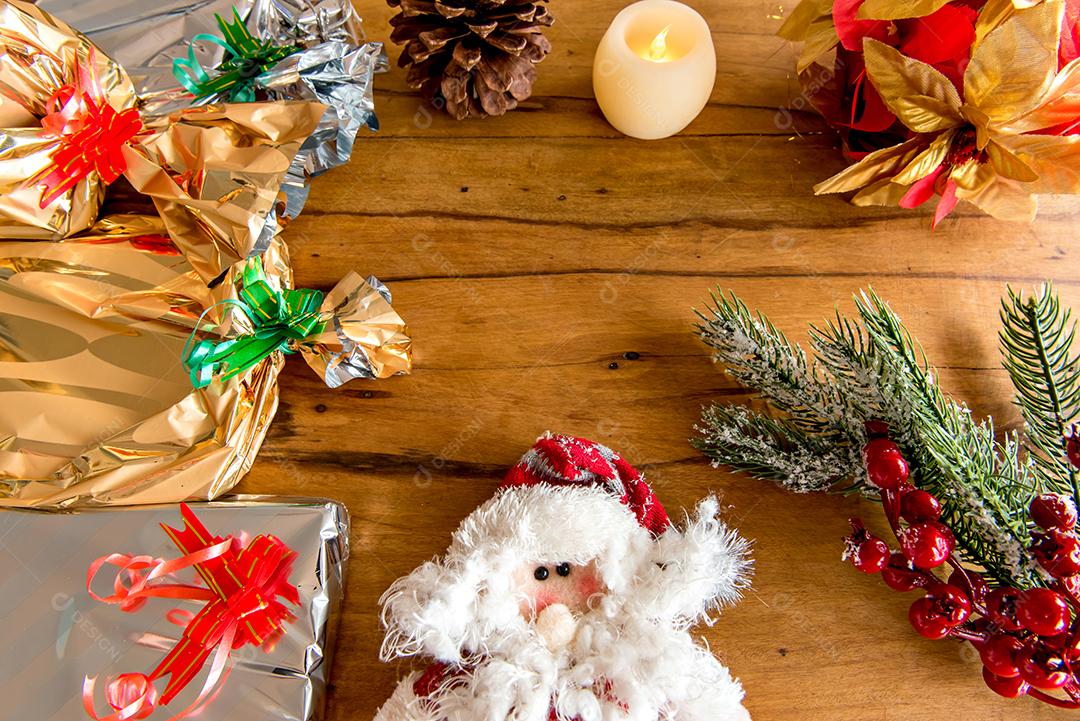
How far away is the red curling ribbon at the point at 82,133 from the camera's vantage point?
2.21ft

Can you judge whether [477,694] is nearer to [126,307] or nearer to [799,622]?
[799,622]

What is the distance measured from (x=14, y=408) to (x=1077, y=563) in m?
0.87

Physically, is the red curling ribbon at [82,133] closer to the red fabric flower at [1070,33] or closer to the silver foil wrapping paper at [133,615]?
the silver foil wrapping paper at [133,615]

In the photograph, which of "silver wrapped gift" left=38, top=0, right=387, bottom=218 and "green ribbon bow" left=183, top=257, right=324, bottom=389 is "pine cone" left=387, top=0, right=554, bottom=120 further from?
"green ribbon bow" left=183, top=257, right=324, bottom=389

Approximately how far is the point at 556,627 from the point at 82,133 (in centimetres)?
60

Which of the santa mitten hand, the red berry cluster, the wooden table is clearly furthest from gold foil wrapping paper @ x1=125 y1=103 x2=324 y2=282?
the red berry cluster

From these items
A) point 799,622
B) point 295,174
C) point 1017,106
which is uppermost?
point 1017,106

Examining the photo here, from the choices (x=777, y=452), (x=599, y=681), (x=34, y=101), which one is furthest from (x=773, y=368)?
(x=34, y=101)

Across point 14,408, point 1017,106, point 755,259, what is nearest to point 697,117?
point 755,259

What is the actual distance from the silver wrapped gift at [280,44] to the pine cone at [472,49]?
52 millimetres

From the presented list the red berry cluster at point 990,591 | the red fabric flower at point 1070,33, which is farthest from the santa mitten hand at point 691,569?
the red fabric flower at point 1070,33

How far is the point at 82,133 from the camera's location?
684 millimetres

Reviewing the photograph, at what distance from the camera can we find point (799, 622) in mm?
651

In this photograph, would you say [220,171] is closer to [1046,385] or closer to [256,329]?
[256,329]
